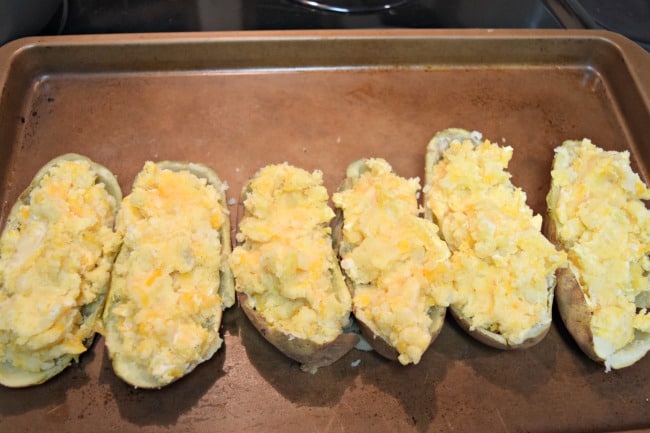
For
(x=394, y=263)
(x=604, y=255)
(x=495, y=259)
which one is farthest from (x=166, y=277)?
(x=604, y=255)

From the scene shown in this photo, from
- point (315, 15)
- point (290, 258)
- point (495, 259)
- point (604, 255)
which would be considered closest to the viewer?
point (290, 258)

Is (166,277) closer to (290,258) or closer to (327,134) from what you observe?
(290,258)

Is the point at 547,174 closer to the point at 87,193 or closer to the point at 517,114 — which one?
the point at 517,114

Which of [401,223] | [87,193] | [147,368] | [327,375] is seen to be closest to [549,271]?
[401,223]

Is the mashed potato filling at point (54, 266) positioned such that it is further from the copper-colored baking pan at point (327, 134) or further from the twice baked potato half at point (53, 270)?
the copper-colored baking pan at point (327, 134)

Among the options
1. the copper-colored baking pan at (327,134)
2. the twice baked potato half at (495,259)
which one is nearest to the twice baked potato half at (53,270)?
the copper-colored baking pan at (327,134)

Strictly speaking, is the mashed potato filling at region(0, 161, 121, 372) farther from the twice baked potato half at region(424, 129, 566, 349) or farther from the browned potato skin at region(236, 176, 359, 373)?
the twice baked potato half at region(424, 129, 566, 349)

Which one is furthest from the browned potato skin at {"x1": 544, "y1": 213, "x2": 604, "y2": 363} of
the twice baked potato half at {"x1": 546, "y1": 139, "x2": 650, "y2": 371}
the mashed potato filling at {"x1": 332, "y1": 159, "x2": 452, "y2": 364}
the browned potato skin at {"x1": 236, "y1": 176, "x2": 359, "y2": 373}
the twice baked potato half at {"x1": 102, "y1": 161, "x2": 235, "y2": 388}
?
the twice baked potato half at {"x1": 102, "y1": 161, "x2": 235, "y2": 388}
